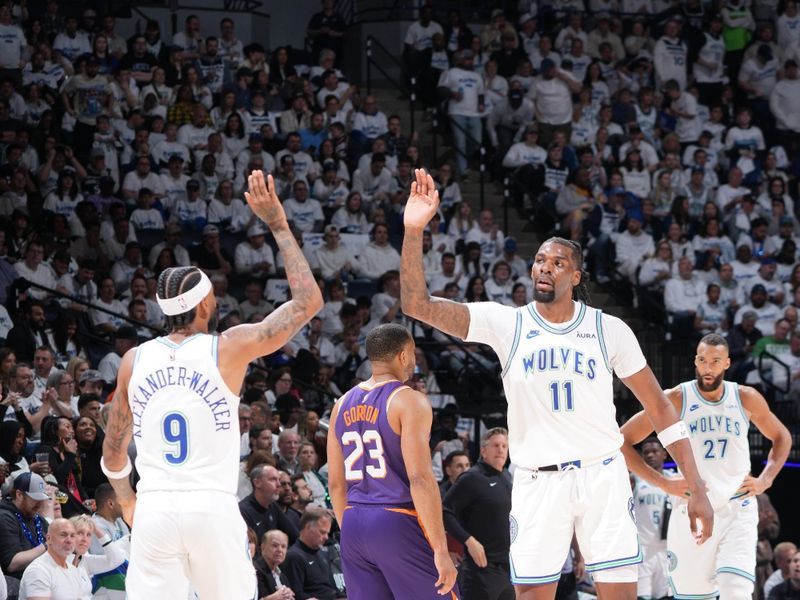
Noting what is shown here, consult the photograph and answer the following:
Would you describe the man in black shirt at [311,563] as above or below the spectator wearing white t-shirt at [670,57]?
below

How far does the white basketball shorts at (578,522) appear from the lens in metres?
6.70

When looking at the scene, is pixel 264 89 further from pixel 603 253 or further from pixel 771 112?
pixel 771 112

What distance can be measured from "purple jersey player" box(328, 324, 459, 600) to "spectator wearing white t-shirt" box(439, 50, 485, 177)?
45.2 ft

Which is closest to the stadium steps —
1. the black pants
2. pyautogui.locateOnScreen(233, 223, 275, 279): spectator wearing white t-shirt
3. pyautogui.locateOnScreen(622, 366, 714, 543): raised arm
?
pyautogui.locateOnScreen(233, 223, 275, 279): spectator wearing white t-shirt

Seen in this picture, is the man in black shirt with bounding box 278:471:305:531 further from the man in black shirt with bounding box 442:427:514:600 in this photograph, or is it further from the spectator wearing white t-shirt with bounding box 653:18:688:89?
the spectator wearing white t-shirt with bounding box 653:18:688:89

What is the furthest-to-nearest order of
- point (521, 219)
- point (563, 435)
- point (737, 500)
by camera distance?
point (521, 219) → point (737, 500) → point (563, 435)

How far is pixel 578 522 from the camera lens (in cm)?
682

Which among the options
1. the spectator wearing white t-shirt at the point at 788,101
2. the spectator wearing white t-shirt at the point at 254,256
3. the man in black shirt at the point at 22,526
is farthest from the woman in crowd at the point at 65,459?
the spectator wearing white t-shirt at the point at 788,101

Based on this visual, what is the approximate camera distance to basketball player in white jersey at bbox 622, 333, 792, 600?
901 cm

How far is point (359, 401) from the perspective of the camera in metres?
7.01

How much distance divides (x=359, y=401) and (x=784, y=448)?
380cm

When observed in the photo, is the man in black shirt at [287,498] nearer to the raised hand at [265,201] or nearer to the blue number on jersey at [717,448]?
the blue number on jersey at [717,448]

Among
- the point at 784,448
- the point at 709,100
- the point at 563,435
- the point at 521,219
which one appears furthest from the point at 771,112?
the point at 563,435

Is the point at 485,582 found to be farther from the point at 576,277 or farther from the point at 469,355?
the point at 469,355
